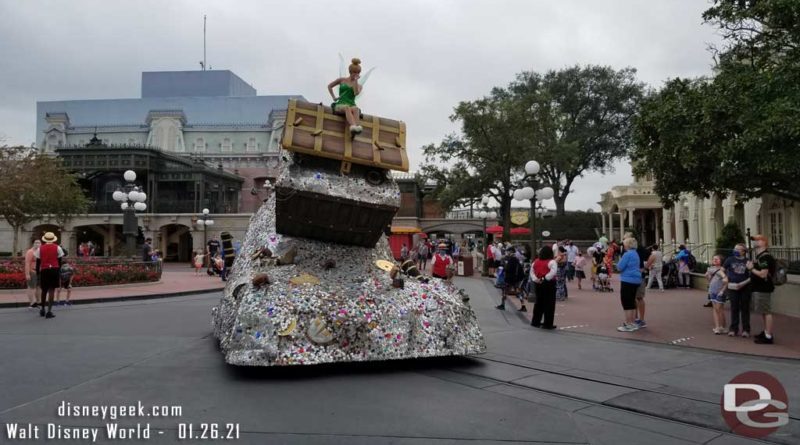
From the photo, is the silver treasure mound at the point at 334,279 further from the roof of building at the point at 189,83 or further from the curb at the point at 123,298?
the roof of building at the point at 189,83

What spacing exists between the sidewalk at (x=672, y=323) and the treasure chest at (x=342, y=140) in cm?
536

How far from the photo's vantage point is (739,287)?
8984 mm

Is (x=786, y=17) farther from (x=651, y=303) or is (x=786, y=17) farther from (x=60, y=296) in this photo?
(x=60, y=296)

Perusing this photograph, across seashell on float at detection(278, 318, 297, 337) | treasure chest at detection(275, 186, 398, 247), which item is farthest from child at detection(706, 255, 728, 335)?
seashell on float at detection(278, 318, 297, 337)

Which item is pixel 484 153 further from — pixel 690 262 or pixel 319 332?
pixel 319 332

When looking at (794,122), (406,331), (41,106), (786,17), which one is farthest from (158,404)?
(41,106)

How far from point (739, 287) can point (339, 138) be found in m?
7.01

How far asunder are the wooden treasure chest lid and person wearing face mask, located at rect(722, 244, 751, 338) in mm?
6103

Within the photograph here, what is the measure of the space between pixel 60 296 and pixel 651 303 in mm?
16033

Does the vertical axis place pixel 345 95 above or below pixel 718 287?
above

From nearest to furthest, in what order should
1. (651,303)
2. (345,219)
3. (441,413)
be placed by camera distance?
(441,413) < (345,219) < (651,303)

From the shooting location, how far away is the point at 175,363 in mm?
6902

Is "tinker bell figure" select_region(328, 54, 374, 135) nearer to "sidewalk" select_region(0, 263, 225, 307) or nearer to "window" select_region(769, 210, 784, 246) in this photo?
"sidewalk" select_region(0, 263, 225, 307)

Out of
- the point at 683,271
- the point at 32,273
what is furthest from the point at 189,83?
the point at 683,271
